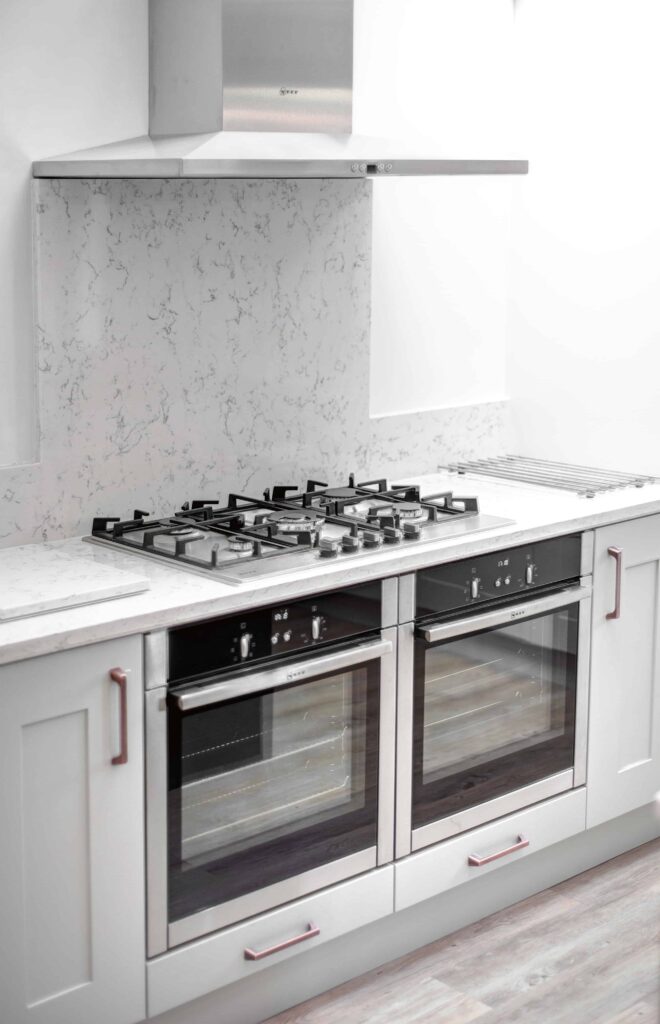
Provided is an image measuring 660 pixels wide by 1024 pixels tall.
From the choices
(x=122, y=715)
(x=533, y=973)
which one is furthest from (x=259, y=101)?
(x=533, y=973)

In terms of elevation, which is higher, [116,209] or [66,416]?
[116,209]

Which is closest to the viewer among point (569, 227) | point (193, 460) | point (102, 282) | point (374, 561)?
point (374, 561)

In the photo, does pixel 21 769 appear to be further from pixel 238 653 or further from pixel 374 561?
pixel 374 561

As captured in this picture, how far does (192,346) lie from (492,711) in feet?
3.62

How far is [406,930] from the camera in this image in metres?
3.10

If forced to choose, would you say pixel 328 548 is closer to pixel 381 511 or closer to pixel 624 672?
pixel 381 511

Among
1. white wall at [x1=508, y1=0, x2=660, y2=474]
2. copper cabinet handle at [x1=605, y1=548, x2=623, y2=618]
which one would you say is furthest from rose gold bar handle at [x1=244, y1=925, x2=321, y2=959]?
white wall at [x1=508, y1=0, x2=660, y2=474]

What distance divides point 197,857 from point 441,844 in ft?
2.29

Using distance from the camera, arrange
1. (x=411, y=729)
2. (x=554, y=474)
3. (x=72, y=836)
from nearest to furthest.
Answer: (x=72, y=836) < (x=411, y=729) < (x=554, y=474)

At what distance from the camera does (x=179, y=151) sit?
105 inches

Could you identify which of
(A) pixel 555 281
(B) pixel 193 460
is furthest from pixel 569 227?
(B) pixel 193 460

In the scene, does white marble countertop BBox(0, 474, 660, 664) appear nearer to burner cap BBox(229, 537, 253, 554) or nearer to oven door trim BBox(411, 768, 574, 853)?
burner cap BBox(229, 537, 253, 554)

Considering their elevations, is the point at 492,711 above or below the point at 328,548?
below

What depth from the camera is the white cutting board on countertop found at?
7.86 feet
